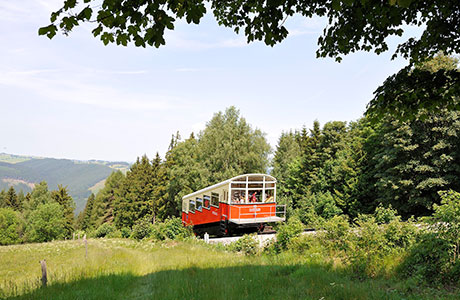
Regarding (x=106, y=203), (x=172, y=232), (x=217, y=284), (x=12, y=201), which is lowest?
(x=12, y=201)

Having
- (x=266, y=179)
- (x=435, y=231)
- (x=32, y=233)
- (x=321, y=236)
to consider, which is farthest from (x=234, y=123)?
(x=32, y=233)

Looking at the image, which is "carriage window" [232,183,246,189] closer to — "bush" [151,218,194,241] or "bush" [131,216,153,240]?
"bush" [151,218,194,241]

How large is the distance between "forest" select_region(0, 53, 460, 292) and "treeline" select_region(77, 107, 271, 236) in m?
0.15

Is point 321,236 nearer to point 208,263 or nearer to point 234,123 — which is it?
point 208,263

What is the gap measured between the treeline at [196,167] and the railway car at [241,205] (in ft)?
28.2

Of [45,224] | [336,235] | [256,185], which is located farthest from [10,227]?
Answer: [336,235]

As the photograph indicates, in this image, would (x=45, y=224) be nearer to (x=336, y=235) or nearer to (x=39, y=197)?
(x=39, y=197)

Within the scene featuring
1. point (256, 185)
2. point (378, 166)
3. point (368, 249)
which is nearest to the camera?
point (368, 249)

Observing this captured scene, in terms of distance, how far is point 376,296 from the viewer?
15.4 feet

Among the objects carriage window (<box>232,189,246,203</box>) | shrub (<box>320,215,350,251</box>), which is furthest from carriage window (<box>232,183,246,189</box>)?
shrub (<box>320,215,350,251</box>)

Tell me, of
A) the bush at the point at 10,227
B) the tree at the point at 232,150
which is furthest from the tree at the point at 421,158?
the bush at the point at 10,227

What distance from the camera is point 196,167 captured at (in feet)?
113

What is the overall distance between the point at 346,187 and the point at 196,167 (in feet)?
58.5

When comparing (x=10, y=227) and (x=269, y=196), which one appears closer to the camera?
(x=269, y=196)
